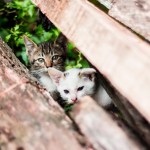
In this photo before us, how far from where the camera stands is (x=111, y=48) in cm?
229

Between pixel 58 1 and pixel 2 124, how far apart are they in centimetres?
109

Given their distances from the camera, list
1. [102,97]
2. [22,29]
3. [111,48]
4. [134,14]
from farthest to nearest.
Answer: [22,29]
[102,97]
[134,14]
[111,48]

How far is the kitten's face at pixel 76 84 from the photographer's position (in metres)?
3.78

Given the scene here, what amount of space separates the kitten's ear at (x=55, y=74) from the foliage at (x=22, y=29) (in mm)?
523

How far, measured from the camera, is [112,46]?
229 cm

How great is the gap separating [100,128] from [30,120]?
1.46ft

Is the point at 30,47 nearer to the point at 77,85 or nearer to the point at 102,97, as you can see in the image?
the point at 77,85

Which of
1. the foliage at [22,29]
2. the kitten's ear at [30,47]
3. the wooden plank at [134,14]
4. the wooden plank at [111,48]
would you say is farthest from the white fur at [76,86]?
the wooden plank at [134,14]

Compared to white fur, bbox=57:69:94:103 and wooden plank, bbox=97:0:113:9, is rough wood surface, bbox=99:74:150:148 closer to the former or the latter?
wooden plank, bbox=97:0:113:9

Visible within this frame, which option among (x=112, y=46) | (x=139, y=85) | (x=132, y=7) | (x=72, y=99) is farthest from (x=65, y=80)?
(x=139, y=85)

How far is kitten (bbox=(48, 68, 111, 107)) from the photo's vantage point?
3744 millimetres

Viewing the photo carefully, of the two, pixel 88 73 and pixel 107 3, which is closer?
pixel 107 3

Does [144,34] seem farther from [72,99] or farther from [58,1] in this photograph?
[72,99]

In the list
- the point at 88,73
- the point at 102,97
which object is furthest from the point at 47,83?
the point at 102,97
